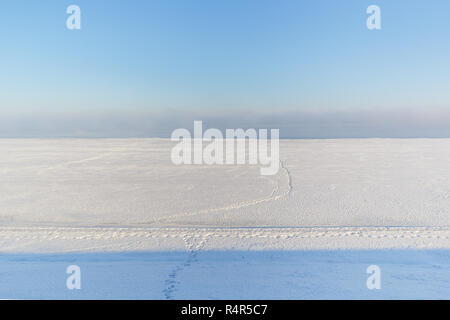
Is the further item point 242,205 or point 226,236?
point 242,205

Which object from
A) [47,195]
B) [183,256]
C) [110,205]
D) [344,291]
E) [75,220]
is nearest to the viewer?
[344,291]

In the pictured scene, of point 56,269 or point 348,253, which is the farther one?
point 348,253

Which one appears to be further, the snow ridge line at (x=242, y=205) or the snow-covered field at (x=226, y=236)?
the snow ridge line at (x=242, y=205)

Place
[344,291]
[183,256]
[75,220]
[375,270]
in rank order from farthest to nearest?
[75,220], [183,256], [375,270], [344,291]

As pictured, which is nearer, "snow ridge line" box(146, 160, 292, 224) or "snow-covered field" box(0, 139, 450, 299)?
"snow-covered field" box(0, 139, 450, 299)

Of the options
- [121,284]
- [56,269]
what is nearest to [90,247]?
[56,269]
